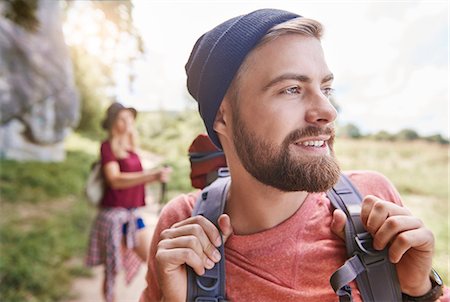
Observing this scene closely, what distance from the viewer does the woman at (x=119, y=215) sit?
2320 millimetres

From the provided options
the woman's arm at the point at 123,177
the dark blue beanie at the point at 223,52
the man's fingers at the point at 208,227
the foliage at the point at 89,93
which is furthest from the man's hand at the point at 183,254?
the foliage at the point at 89,93

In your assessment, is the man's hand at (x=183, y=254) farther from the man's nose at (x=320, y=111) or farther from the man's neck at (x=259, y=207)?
the man's nose at (x=320, y=111)

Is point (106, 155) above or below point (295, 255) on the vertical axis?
below

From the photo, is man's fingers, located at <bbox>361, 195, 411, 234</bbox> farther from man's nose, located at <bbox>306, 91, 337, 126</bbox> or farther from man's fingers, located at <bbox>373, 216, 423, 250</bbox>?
man's nose, located at <bbox>306, 91, 337, 126</bbox>

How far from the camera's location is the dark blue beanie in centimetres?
68

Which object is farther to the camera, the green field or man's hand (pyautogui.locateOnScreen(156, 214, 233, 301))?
the green field

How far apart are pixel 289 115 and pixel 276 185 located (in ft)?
0.37

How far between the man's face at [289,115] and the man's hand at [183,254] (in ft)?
0.44

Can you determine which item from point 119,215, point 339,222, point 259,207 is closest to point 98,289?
point 119,215

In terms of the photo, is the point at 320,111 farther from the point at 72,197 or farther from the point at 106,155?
the point at 72,197

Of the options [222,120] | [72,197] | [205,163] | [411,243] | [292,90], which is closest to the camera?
[411,243]

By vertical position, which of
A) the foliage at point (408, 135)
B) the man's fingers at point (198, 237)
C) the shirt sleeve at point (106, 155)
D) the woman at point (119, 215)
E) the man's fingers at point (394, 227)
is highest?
the man's fingers at point (394, 227)

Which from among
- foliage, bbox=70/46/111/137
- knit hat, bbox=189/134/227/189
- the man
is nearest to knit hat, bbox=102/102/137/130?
knit hat, bbox=189/134/227/189

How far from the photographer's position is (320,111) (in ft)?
2.14
